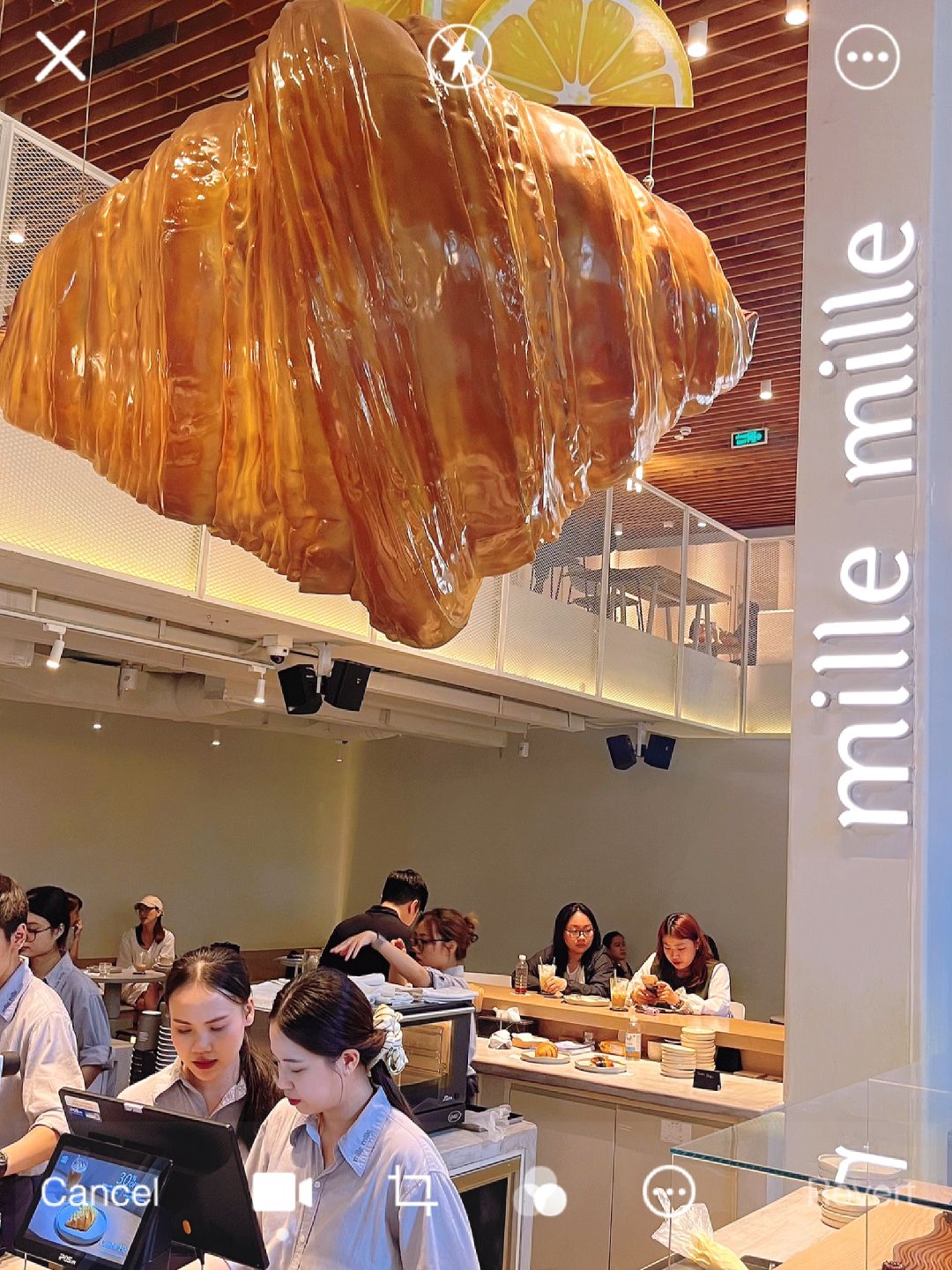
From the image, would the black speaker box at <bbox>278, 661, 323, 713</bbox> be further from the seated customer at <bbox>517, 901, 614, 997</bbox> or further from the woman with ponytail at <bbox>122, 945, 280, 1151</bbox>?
the woman with ponytail at <bbox>122, 945, 280, 1151</bbox>

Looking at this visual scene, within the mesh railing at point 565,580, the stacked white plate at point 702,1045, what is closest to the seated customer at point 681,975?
the stacked white plate at point 702,1045

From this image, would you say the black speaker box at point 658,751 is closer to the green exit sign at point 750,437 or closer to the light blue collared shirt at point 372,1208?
the green exit sign at point 750,437

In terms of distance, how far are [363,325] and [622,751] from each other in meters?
10.3

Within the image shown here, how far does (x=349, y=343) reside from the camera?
0.45 metres

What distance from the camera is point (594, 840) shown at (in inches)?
459

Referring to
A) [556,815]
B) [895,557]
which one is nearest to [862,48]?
[895,557]

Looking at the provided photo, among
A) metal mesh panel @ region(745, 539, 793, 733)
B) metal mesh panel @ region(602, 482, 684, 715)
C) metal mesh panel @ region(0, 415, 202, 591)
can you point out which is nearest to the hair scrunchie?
metal mesh panel @ region(0, 415, 202, 591)

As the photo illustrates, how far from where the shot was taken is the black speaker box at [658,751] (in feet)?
35.3

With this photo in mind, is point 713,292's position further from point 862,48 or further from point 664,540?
point 664,540

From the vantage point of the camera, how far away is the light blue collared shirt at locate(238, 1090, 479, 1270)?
98.2 inches

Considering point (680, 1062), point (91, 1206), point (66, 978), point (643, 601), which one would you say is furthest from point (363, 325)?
point (643, 601)

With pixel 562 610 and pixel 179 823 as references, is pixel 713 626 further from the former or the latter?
pixel 179 823

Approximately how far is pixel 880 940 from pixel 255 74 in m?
2.87

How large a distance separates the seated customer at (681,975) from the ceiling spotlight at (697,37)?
491 cm
